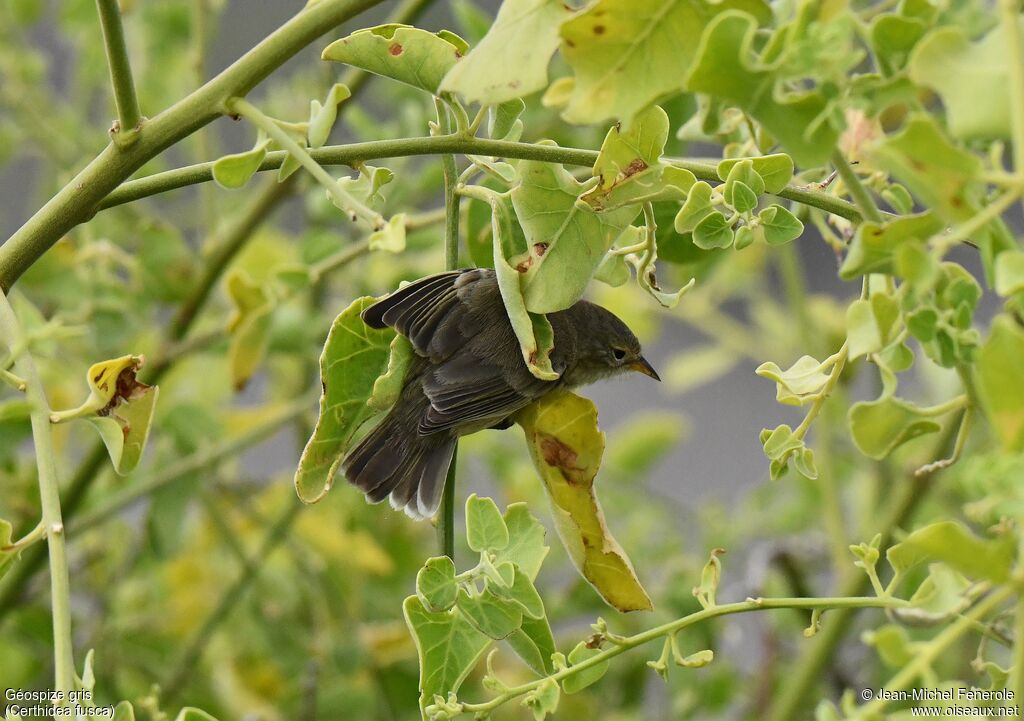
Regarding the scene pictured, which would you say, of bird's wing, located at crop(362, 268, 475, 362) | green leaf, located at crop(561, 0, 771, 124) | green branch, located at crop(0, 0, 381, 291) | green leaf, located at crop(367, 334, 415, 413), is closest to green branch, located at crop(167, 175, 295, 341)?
bird's wing, located at crop(362, 268, 475, 362)

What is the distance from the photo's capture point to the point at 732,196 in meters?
0.74

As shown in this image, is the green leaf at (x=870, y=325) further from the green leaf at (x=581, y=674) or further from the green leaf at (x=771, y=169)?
the green leaf at (x=581, y=674)

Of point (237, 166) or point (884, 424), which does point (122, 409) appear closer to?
point (237, 166)

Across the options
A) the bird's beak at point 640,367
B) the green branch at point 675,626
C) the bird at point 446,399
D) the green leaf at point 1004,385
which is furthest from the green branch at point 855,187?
the bird's beak at point 640,367

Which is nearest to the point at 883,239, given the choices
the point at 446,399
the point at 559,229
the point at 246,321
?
the point at 559,229

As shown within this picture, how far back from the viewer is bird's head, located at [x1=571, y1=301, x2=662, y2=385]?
67.1 inches

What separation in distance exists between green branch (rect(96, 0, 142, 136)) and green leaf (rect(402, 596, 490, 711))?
34cm

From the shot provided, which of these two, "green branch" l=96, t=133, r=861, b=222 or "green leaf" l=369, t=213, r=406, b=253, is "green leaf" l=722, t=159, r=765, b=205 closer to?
"green branch" l=96, t=133, r=861, b=222

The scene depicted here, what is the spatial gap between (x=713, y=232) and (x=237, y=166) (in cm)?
29

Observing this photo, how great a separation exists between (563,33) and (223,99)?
0.76 ft

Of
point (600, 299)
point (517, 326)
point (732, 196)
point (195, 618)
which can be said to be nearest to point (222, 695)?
point (195, 618)

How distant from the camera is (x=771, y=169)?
75 cm

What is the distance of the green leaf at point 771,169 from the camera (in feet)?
2.44

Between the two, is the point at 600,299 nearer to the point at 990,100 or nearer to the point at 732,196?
the point at 732,196
